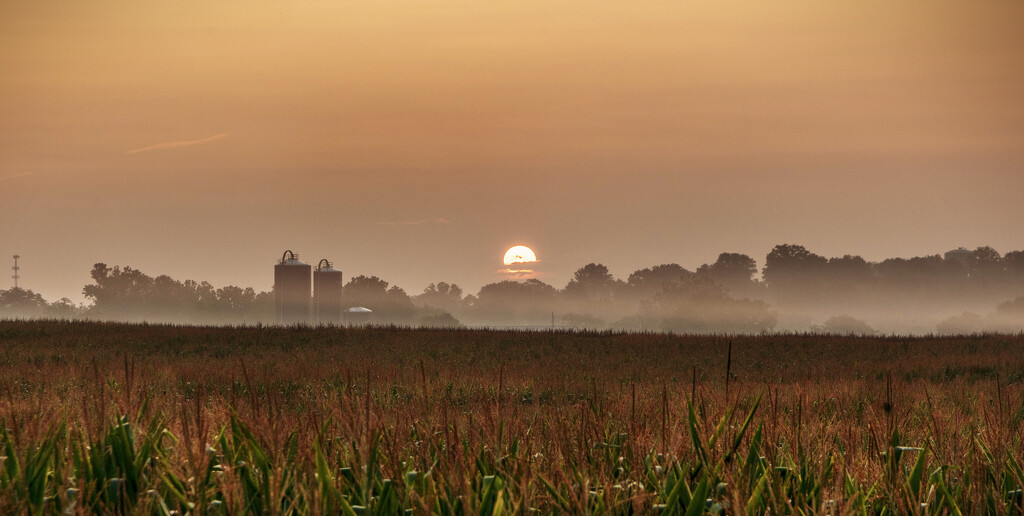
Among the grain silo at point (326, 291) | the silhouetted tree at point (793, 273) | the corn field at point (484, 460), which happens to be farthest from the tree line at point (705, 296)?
the corn field at point (484, 460)

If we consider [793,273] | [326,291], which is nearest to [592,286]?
[793,273]

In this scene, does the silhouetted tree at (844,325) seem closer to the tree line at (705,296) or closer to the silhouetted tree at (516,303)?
the tree line at (705,296)

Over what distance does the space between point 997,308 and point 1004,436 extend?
122m

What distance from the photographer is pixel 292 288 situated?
6694 centimetres

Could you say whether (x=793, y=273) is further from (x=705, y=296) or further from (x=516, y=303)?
(x=516, y=303)

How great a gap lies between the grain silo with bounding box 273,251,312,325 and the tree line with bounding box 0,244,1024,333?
112 feet

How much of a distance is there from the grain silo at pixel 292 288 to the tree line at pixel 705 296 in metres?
34.3

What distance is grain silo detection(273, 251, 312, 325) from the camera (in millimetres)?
66312

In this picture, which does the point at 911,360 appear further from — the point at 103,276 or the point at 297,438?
the point at 103,276

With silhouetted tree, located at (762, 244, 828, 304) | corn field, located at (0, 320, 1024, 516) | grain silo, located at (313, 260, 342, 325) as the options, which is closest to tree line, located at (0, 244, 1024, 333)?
silhouetted tree, located at (762, 244, 828, 304)

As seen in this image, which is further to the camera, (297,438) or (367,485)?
(297,438)

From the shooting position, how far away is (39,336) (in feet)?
94.4

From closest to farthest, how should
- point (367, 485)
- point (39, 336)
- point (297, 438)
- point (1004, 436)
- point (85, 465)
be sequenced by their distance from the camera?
point (367, 485) < point (85, 465) < point (297, 438) < point (1004, 436) < point (39, 336)

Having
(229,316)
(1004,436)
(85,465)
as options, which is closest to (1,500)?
(85,465)
